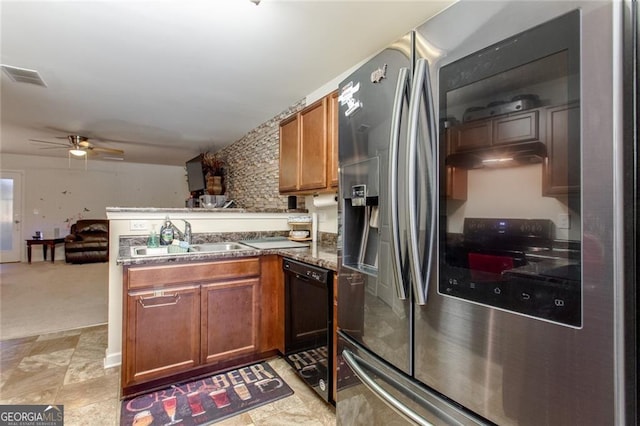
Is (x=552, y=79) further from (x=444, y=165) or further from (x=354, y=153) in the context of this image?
(x=354, y=153)

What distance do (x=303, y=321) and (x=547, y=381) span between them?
155 centimetres

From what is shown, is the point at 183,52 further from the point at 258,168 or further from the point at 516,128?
the point at 516,128

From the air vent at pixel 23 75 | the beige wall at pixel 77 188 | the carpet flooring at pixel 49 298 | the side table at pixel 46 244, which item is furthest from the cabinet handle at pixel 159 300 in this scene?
the beige wall at pixel 77 188

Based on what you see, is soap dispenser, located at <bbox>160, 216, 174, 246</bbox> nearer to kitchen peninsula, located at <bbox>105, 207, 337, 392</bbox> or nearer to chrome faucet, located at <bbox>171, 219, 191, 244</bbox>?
chrome faucet, located at <bbox>171, 219, 191, 244</bbox>

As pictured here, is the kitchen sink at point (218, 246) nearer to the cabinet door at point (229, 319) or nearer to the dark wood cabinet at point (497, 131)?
the cabinet door at point (229, 319)

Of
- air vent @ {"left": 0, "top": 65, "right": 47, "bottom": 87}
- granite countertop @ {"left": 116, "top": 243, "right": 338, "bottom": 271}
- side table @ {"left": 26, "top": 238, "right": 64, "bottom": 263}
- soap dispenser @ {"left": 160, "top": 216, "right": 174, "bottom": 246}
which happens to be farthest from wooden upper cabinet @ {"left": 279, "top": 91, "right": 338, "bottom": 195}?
side table @ {"left": 26, "top": 238, "right": 64, "bottom": 263}

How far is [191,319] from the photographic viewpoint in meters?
2.04

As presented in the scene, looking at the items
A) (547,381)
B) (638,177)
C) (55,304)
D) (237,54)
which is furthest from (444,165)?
(55,304)

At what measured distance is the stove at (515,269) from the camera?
0.64 m

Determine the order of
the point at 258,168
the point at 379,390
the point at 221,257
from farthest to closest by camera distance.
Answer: the point at 258,168, the point at 221,257, the point at 379,390

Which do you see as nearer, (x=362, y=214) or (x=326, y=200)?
(x=362, y=214)


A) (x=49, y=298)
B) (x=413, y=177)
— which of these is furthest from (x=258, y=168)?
(x=413, y=177)

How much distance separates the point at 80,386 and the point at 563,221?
2.81 metres

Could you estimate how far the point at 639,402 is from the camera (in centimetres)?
59
